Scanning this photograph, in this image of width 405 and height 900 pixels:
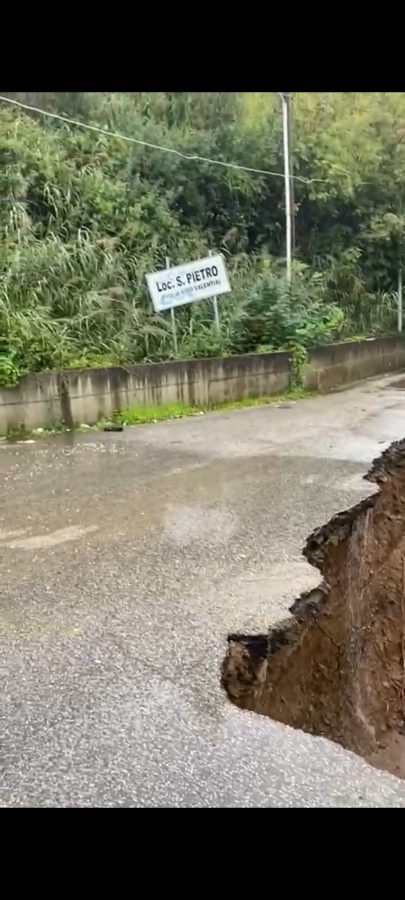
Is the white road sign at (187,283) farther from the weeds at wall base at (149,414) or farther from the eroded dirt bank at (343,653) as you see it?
the eroded dirt bank at (343,653)

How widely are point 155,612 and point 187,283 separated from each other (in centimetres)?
709

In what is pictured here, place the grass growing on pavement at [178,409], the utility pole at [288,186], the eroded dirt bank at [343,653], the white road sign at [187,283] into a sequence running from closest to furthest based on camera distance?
the eroded dirt bank at [343,653] < the grass growing on pavement at [178,409] < the white road sign at [187,283] < the utility pole at [288,186]

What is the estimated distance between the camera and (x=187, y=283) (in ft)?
32.0

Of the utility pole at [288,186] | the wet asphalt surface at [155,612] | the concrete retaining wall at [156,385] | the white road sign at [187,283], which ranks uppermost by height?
the utility pole at [288,186]

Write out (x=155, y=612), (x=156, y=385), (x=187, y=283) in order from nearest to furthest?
(x=155, y=612) → (x=156, y=385) → (x=187, y=283)

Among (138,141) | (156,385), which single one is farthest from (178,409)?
(138,141)

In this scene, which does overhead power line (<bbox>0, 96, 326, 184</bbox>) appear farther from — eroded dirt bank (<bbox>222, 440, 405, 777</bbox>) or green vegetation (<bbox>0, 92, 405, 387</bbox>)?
eroded dirt bank (<bbox>222, 440, 405, 777</bbox>)

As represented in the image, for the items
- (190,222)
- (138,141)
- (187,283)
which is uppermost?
(138,141)

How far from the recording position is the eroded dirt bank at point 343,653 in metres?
3.05

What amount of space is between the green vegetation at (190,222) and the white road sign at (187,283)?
0.43m

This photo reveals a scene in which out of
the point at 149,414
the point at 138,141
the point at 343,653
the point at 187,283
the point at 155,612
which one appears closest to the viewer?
the point at 155,612

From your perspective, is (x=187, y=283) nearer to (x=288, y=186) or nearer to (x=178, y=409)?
(x=178, y=409)

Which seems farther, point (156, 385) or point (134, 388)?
point (156, 385)

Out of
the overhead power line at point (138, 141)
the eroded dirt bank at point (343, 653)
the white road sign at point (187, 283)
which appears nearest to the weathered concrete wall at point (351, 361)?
the white road sign at point (187, 283)
